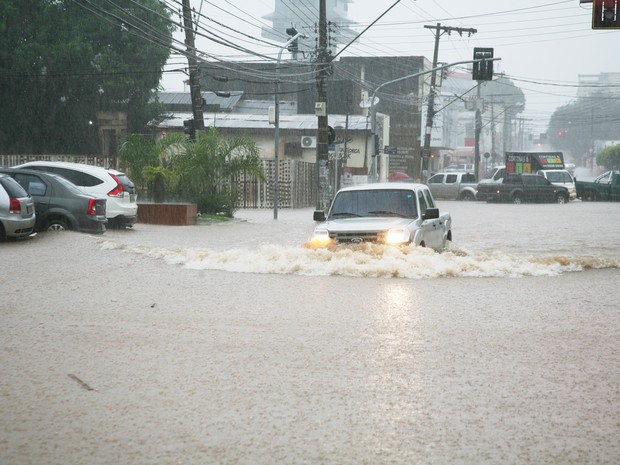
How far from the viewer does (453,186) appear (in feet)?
198

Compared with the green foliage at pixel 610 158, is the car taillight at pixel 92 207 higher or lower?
lower

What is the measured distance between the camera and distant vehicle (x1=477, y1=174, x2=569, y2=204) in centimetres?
5397

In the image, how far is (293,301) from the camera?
1198 cm

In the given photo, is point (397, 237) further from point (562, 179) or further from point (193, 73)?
point (562, 179)

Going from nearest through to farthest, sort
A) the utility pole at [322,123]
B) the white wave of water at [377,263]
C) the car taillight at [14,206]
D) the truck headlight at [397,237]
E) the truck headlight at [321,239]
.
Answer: the white wave of water at [377,263] → the truck headlight at [397,237] → the truck headlight at [321,239] → the car taillight at [14,206] → the utility pole at [322,123]

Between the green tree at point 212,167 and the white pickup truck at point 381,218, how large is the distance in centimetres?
1440

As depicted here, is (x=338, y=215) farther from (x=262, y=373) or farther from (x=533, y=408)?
(x=533, y=408)

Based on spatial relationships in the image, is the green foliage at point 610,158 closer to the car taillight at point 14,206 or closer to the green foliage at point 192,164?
the green foliage at point 192,164

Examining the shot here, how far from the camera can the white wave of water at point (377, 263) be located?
14977 mm

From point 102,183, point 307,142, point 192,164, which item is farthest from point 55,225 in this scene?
point 307,142

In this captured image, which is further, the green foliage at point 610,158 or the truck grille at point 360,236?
the green foliage at point 610,158

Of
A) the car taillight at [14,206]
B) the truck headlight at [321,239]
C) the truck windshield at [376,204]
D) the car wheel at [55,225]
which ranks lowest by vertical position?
the car wheel at [55,225]

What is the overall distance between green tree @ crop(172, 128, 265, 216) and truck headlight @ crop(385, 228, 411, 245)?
16291 mm

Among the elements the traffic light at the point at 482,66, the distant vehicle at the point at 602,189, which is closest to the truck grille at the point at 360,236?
the traffic light at the point at 482,66
